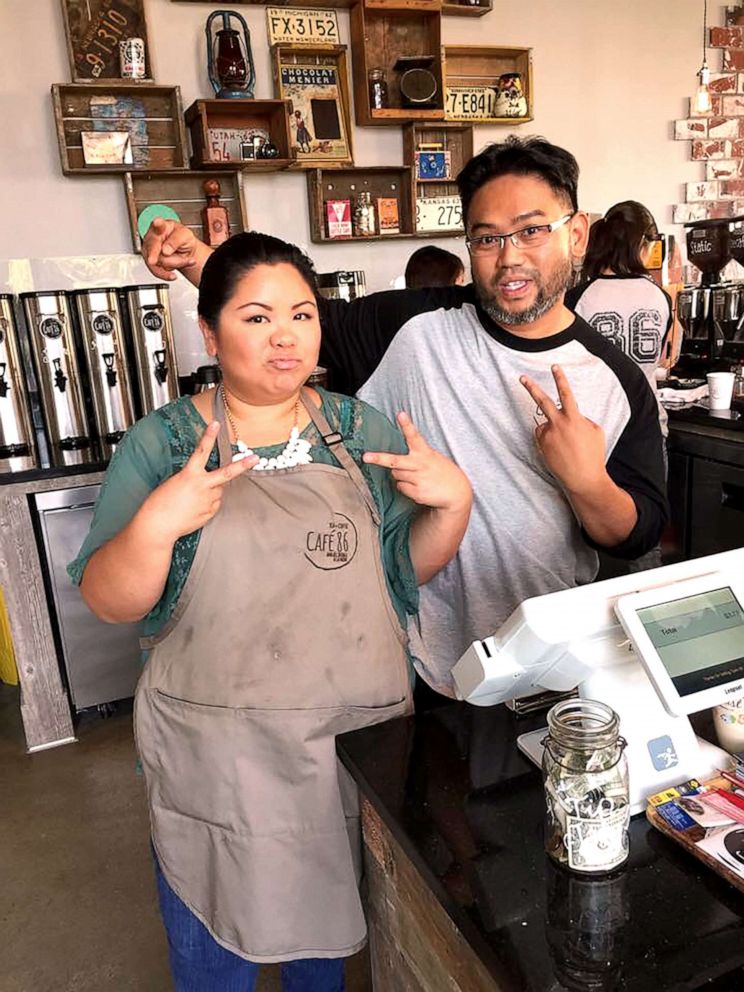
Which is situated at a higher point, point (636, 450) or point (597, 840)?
point (636, 450)

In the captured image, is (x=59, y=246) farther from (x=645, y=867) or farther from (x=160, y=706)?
(x=645, y=867)

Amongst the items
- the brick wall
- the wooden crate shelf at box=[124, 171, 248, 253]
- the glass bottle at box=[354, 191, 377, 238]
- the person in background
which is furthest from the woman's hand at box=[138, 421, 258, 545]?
the brick wall

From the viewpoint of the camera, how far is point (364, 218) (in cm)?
409

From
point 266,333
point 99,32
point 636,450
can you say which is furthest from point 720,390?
point 99,32

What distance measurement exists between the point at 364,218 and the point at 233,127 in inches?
29.4

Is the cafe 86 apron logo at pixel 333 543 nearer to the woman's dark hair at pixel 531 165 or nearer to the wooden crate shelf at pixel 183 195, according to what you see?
the woman's dark hair at pixel 531 165

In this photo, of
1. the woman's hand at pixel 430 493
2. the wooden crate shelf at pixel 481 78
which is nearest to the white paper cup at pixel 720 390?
the woman's hand at pixel 430 493

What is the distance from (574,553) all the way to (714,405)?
4.58 feet

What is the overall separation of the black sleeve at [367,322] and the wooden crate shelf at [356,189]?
8.27ft

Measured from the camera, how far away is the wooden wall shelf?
3.88 m

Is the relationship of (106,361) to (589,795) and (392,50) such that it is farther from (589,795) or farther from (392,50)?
(589,795)

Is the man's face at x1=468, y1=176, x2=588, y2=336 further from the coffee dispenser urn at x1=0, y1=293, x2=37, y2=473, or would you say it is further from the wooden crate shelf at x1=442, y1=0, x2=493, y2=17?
the wooden crate shelf at x1=442, y1=0, x2=493, y2=17

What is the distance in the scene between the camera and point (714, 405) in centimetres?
268

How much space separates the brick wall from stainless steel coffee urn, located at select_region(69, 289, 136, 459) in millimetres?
3467
